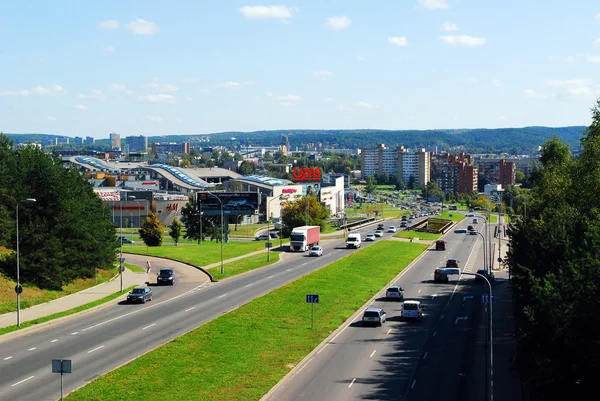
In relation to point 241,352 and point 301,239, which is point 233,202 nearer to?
point 301,239

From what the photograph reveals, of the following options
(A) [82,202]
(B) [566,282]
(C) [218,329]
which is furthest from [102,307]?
(B) [566,282]

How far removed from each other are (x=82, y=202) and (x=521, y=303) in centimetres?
4225

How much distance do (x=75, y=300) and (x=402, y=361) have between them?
2841 centimetres

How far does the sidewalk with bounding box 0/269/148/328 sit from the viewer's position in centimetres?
4984

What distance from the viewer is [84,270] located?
2628 inches

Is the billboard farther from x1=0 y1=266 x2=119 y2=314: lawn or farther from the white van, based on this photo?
x1=0 y1=266 x2=119 y2=314: lawn

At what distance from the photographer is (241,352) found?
40781 mm

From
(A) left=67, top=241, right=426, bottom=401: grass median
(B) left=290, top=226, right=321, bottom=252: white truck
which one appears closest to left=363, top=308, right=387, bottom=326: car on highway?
(A) left=67, top=241, right=426, bottom=401: grass median

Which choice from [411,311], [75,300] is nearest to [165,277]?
[75,300]

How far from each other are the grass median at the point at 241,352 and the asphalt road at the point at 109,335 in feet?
4.70

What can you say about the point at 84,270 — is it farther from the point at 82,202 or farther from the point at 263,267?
the point at 263,267

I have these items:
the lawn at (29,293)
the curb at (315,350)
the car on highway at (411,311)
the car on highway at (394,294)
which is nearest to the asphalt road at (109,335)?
the lawn at (29,293)

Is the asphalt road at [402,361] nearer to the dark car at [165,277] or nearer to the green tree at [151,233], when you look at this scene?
the dark car at [165,277]

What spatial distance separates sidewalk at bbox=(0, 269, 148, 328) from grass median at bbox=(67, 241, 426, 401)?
38.0ft
